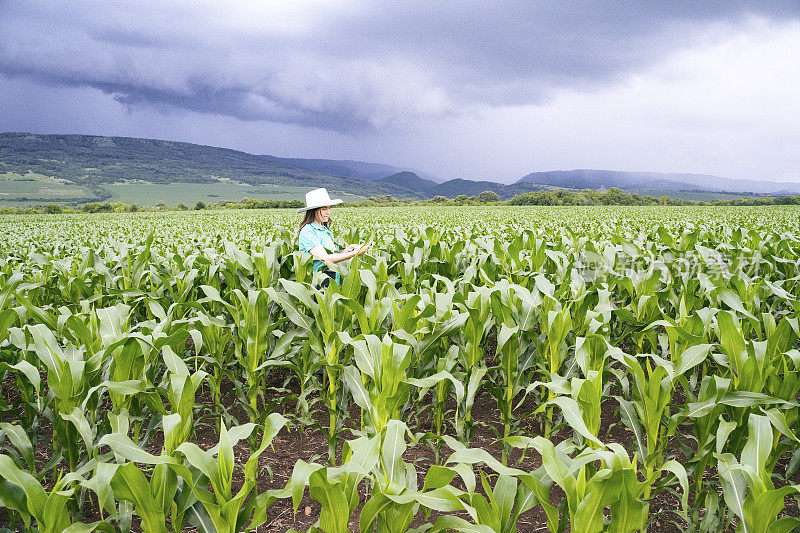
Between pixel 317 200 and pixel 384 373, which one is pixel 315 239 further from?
pixel 384 373

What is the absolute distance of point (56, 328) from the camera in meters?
3.52

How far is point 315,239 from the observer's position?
5.54 meters

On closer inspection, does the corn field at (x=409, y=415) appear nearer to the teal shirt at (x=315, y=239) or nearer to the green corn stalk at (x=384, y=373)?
the green corn stalk at (x=384, y=373)

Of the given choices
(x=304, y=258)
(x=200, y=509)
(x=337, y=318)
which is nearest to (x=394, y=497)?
(x=200, y=509)

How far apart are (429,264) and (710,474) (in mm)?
3703

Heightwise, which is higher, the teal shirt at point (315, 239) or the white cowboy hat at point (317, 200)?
the white cowboy hat at point (317, 200)

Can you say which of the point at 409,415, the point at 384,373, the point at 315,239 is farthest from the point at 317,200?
the point at 384,373

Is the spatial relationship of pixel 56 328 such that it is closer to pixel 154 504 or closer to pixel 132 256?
pixel 154 504

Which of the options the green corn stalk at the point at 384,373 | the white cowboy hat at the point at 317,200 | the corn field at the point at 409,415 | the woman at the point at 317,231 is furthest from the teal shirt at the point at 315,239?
the green corn stalk at the point at 384,373

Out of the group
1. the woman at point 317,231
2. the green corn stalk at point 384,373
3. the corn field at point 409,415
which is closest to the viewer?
the corn field at point 409,415

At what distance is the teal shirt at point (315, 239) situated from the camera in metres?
5.50

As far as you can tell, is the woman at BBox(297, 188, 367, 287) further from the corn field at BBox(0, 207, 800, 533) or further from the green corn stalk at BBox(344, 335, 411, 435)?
the green corn stalk at BBox(344, 335, 411, 435)

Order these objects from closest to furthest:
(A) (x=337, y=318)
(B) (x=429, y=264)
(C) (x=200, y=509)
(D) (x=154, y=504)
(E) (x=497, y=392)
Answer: (D) (x=154, y=504) < (C) (x=200, y=509) < (E) (x=497, y=392) < (A) (x=337, y=318) < (B) (x=429, y=264)

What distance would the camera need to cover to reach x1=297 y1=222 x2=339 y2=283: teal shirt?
5504 millimetres
